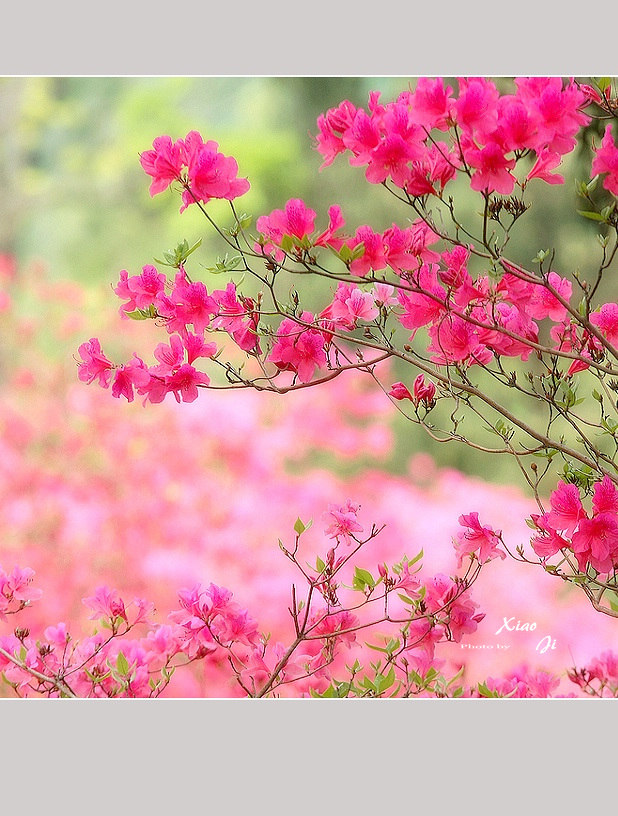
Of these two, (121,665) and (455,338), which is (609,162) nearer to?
(455,338)

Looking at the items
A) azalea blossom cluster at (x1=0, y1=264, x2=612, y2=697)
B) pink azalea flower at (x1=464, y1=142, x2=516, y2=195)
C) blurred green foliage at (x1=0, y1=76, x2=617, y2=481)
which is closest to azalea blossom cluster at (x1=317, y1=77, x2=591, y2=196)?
pink azalea flower at (x1=464, y1=142, x2=516, y2=195)

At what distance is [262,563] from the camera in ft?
8.43

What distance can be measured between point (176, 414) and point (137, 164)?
0.99m

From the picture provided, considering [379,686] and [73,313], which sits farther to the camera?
[73,313]

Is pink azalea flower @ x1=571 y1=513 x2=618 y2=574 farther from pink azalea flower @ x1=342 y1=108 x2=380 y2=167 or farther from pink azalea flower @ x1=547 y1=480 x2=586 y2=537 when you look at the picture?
pink azalea flower @ x1=342 y1=108 x2=380 y2=167

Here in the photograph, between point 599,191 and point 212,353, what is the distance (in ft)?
3.20

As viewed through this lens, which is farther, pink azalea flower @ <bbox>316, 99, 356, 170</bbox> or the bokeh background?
the bokeh background

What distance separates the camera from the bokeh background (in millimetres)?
2670

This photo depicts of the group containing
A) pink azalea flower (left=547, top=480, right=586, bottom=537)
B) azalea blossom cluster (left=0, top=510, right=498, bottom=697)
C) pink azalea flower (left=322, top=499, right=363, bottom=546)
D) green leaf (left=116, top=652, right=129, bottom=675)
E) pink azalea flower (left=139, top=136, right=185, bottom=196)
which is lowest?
green leaf (left=116, top=652, right=129, bottom=675)

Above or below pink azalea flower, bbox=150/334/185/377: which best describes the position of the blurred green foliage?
above

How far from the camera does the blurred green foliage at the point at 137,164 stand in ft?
10.5

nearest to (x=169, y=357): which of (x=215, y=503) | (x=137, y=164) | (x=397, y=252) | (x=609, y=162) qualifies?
(x=397, y=252)

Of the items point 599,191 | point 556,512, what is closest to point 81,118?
point 599,191

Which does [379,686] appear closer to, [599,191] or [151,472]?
[599,191]
